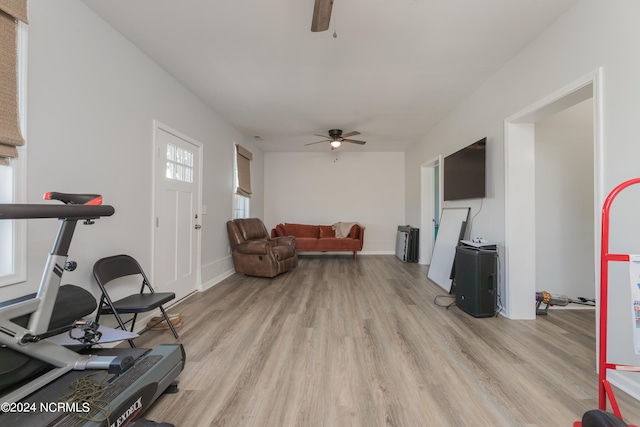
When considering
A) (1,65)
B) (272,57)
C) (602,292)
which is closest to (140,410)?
(1,65)

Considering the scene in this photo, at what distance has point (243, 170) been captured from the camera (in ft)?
16.3

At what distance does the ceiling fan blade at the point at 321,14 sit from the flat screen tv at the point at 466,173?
7.73 ft

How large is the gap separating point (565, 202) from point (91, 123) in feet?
15.8

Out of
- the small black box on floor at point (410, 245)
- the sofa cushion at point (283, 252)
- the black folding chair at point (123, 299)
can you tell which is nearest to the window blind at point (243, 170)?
A: the sofa cushion at point (283, 252)

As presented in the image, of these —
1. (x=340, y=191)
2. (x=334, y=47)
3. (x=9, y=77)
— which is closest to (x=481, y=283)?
(x=334, y=47)

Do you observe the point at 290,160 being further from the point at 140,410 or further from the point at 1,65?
the point at 140,410

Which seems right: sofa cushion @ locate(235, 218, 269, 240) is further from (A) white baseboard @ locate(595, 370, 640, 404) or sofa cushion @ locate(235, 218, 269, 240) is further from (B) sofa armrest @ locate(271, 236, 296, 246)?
(A) white baseboard @ locate(595, 370, 640, 404)

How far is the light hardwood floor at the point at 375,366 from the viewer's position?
1.37 metres

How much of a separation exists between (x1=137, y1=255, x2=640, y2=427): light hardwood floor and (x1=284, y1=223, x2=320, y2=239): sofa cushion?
3.19 meters

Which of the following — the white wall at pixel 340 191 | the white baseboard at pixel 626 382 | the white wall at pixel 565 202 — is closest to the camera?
the white baseboard at pixel 626 382

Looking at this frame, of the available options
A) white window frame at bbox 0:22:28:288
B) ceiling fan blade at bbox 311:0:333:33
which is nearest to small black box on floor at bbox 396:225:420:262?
ceiling fan blade at bbox 311:0:333:33

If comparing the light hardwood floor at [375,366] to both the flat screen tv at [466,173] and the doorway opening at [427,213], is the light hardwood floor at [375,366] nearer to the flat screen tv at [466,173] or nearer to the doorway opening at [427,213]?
the flat screen tv at [466,173]

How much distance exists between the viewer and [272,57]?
2529mm

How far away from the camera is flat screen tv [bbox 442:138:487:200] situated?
9.81 ft
